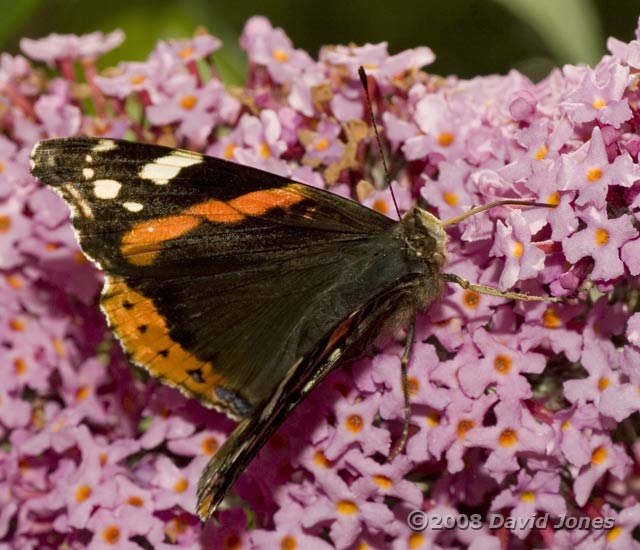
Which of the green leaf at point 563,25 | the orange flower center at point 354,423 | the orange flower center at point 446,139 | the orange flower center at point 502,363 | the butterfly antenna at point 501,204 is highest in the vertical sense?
the green leaf at point 563,25

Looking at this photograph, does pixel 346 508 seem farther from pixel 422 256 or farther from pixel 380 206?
pixel 380 206

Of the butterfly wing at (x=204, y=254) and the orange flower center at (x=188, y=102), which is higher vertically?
the orange flower center at (x=188, y=102)

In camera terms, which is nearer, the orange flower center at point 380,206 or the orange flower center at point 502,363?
the orange flower center at point 502,363

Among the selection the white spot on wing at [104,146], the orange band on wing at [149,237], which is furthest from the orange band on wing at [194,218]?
the white spot on wing at [104,146]

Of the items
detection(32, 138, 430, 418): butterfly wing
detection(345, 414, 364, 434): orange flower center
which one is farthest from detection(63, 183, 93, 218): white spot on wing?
detection(345, 414, 364, 434): orange flower center

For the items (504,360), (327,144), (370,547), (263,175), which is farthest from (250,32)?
(370,547)

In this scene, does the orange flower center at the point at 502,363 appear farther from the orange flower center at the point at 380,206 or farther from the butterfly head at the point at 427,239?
the orange flower center at the point at 380,206

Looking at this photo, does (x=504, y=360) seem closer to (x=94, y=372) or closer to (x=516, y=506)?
(x=516, y=506)
